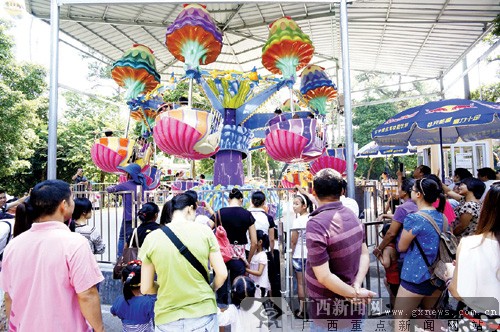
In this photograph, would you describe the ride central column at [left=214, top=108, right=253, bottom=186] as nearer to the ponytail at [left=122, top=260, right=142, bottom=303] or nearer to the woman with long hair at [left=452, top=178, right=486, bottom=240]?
the woman with long hair at [left=452, top=178, right=486, bottom=240]

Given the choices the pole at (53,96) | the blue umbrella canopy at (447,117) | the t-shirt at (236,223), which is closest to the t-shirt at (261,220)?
the t-shirt at (236,223)

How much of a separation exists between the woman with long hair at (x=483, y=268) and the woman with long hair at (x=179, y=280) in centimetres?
139

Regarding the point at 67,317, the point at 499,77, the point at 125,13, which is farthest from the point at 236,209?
the point at 499,77

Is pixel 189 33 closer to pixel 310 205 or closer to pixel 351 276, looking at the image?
pixel 310 205

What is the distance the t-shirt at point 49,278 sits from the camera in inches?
74.3

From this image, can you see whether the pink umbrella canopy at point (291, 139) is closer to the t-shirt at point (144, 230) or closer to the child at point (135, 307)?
the t-shirt at point (144, 230)

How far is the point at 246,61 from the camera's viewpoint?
12.9m

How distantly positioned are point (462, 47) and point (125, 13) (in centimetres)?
895

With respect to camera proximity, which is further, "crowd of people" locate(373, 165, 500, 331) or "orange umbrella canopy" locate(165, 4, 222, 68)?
"orange umbrella canopy" locate(165, 4, 222, 68)

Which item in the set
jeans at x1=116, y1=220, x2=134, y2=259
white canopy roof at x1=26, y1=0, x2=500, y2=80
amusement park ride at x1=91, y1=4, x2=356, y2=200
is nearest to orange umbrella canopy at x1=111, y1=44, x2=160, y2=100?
amusement park ride at x1=91, y1=4, x2=356, y2=200

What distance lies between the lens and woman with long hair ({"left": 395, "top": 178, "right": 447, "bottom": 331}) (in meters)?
2.78

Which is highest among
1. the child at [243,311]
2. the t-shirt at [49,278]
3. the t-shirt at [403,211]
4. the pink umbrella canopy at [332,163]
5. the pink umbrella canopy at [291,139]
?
the pink umbrella canopy at [291,139]

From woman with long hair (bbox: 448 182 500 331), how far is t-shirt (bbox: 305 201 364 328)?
0.55 m

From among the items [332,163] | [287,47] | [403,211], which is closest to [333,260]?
[403,211]
